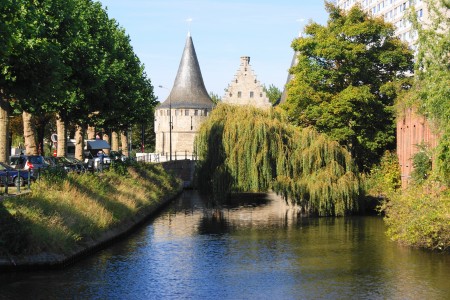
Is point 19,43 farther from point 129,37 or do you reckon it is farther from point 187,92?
point 187,92

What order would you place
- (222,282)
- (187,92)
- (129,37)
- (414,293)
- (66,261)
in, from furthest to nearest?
(187,92), (129,37), (66,261), (222,282), (414,293)

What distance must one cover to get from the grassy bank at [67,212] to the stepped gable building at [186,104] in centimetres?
6225

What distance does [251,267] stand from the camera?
86.4ft

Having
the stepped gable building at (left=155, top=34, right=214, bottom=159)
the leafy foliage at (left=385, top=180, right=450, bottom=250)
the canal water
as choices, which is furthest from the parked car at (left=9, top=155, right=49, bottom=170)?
the stepped gable building at (left=155, top=34, right=214, bottom=159)

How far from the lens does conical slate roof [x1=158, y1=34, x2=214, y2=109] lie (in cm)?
10450

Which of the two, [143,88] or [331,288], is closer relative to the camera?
[331,288]

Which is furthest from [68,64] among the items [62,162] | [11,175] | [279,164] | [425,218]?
[425,218]

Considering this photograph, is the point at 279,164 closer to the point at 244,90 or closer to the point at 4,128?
the point at 4,128

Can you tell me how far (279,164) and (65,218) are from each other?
17.3m

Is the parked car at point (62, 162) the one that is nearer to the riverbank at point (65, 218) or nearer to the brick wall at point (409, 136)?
the riverbank at point (65, 218)

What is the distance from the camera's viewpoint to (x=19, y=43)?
3081 cm

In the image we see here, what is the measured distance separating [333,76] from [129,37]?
1937 centimetres

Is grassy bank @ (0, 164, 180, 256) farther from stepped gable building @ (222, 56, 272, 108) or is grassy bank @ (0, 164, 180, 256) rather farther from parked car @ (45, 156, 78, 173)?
stepped gable building @ (222, 56, 272, 108)

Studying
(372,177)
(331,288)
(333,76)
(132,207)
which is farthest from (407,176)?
(331,288)
